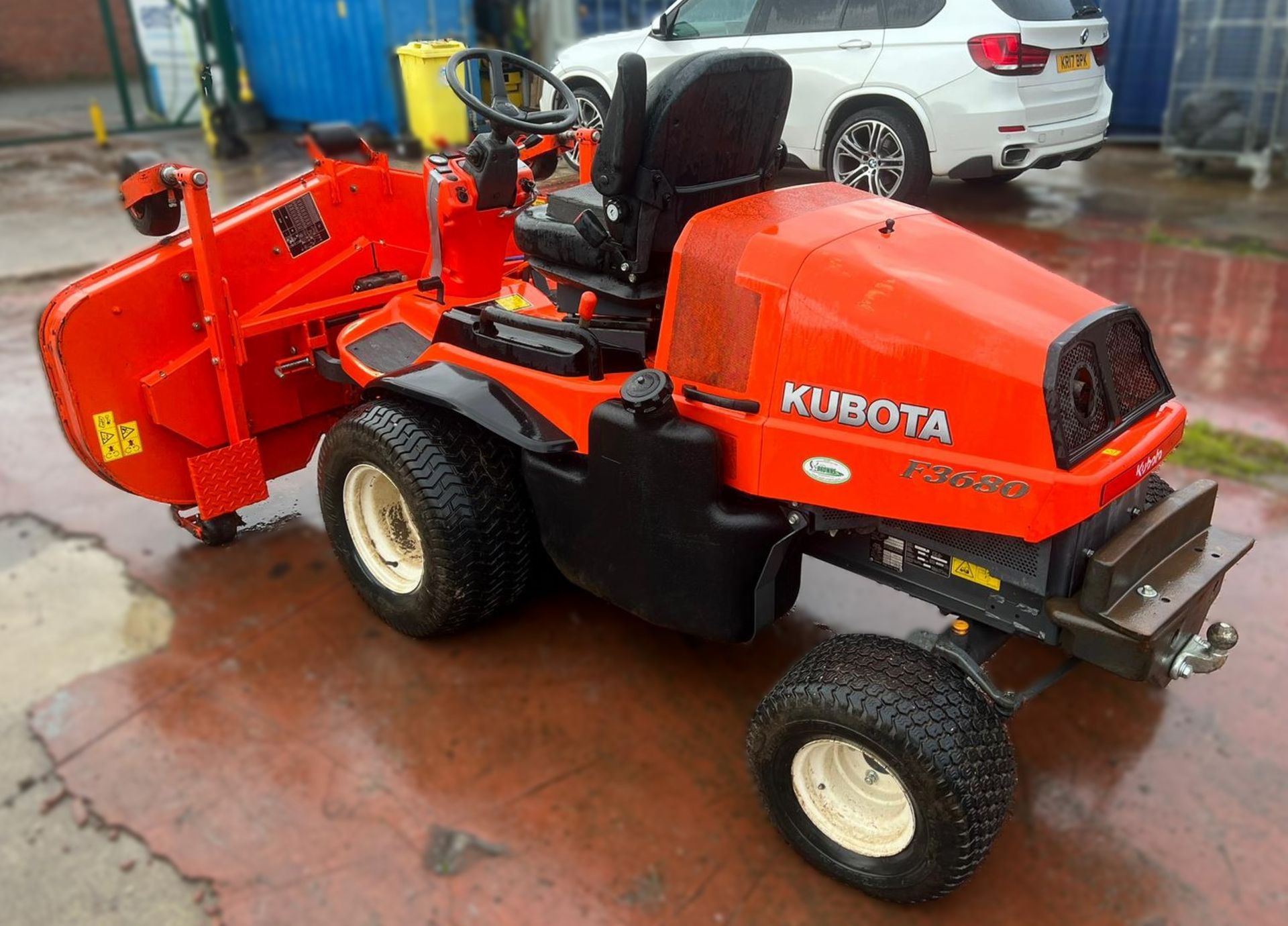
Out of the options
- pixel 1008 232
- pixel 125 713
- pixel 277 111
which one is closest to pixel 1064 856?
pixel 125 713

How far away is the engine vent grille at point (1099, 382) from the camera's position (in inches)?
86.0

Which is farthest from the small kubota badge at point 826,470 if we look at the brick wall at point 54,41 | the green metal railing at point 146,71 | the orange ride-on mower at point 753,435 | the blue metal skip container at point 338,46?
the brick wall at point 54,41

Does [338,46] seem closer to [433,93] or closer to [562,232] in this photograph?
[433,93]

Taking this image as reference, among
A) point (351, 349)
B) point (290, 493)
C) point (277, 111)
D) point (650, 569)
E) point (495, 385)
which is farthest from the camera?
point (277, 111)

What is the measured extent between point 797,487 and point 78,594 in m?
2.55

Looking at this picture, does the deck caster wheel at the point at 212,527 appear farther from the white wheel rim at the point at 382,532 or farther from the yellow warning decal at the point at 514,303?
the yellow warning decal at the point at 514,303

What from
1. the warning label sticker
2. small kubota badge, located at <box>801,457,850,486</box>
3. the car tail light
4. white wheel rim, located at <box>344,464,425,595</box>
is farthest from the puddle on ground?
the car tail light

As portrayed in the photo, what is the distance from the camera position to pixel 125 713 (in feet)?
9.98

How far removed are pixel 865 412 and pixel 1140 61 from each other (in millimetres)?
10787

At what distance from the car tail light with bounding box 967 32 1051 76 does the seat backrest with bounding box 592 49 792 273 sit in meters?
4.00

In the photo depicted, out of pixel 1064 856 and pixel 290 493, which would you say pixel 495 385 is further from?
pixel 1064 856

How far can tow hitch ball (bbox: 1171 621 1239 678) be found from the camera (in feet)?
7.84

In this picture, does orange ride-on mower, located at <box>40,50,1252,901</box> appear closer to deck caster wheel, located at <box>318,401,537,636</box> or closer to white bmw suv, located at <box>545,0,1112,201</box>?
deck caster wheel, located at <box>318,401,537,636</box>

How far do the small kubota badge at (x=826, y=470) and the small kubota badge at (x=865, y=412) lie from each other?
9 cm
